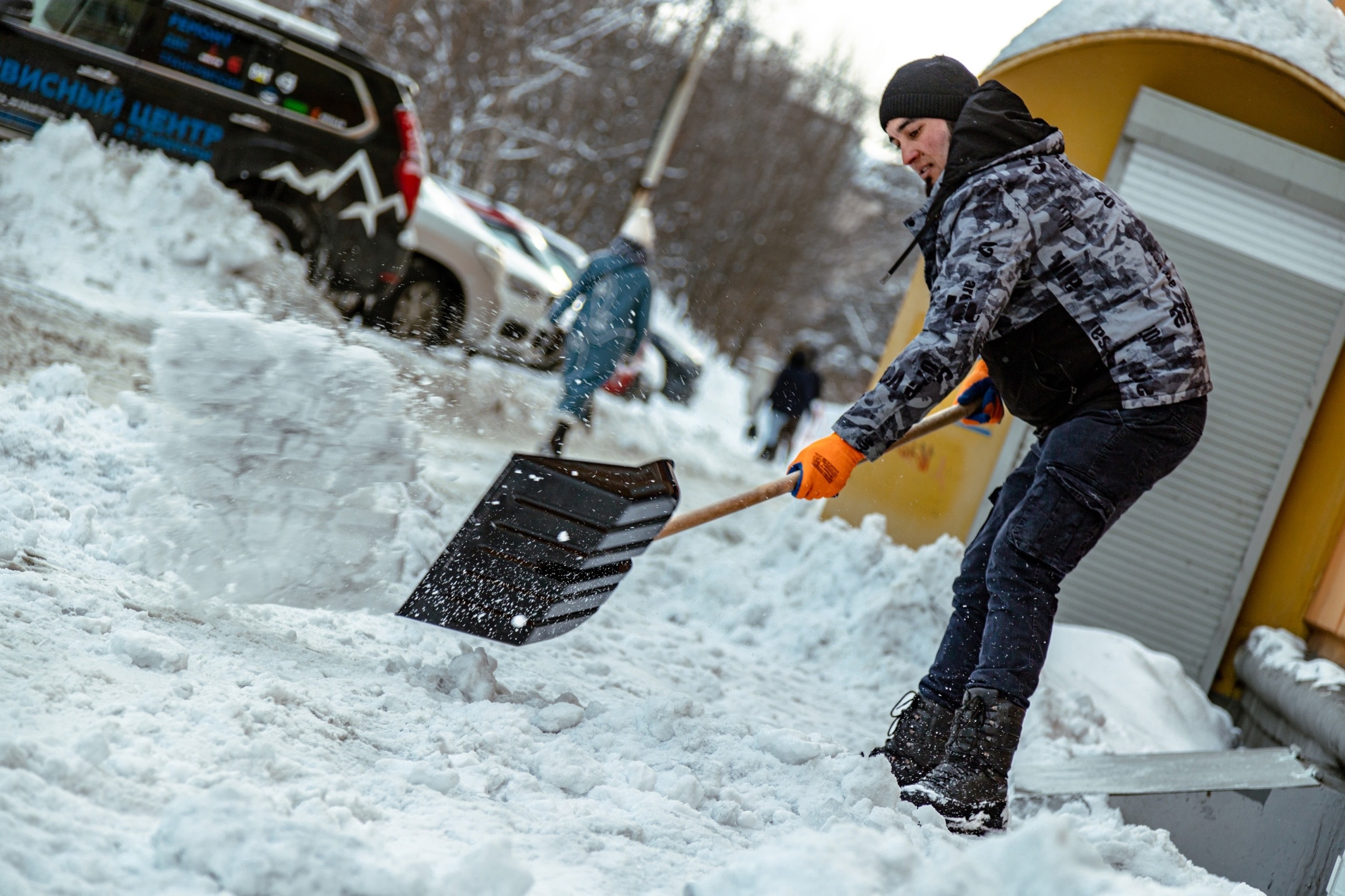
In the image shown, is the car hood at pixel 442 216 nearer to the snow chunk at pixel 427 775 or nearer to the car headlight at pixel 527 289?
the car headlight at pixel 527 289

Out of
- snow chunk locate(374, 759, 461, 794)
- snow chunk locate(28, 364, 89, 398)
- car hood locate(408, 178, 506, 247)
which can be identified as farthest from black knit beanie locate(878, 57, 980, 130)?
car hood locate(408, 178, 506, 247)

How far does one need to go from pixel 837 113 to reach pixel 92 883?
3432 cm

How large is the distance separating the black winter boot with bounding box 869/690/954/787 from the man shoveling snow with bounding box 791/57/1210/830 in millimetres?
177

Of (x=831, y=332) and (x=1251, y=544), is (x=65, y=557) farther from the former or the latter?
(x=831, y=332)

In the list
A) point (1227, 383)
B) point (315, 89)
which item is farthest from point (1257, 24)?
point (315, 89)

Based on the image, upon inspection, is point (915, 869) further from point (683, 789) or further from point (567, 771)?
point (567, 771)

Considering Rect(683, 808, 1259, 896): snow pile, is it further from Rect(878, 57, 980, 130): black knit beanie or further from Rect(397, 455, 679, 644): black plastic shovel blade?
Rect(878, 57, 980, 130): black knit beanie

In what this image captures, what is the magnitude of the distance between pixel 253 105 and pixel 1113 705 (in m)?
5.96

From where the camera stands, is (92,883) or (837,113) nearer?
(92,883)

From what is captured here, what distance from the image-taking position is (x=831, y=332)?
1416 inches

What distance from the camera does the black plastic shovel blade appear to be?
2832mm

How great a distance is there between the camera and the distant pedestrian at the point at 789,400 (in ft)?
42.2

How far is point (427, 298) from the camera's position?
28.8 ft

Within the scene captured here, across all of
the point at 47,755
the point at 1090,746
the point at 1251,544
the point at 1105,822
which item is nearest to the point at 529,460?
the point at 47,755
